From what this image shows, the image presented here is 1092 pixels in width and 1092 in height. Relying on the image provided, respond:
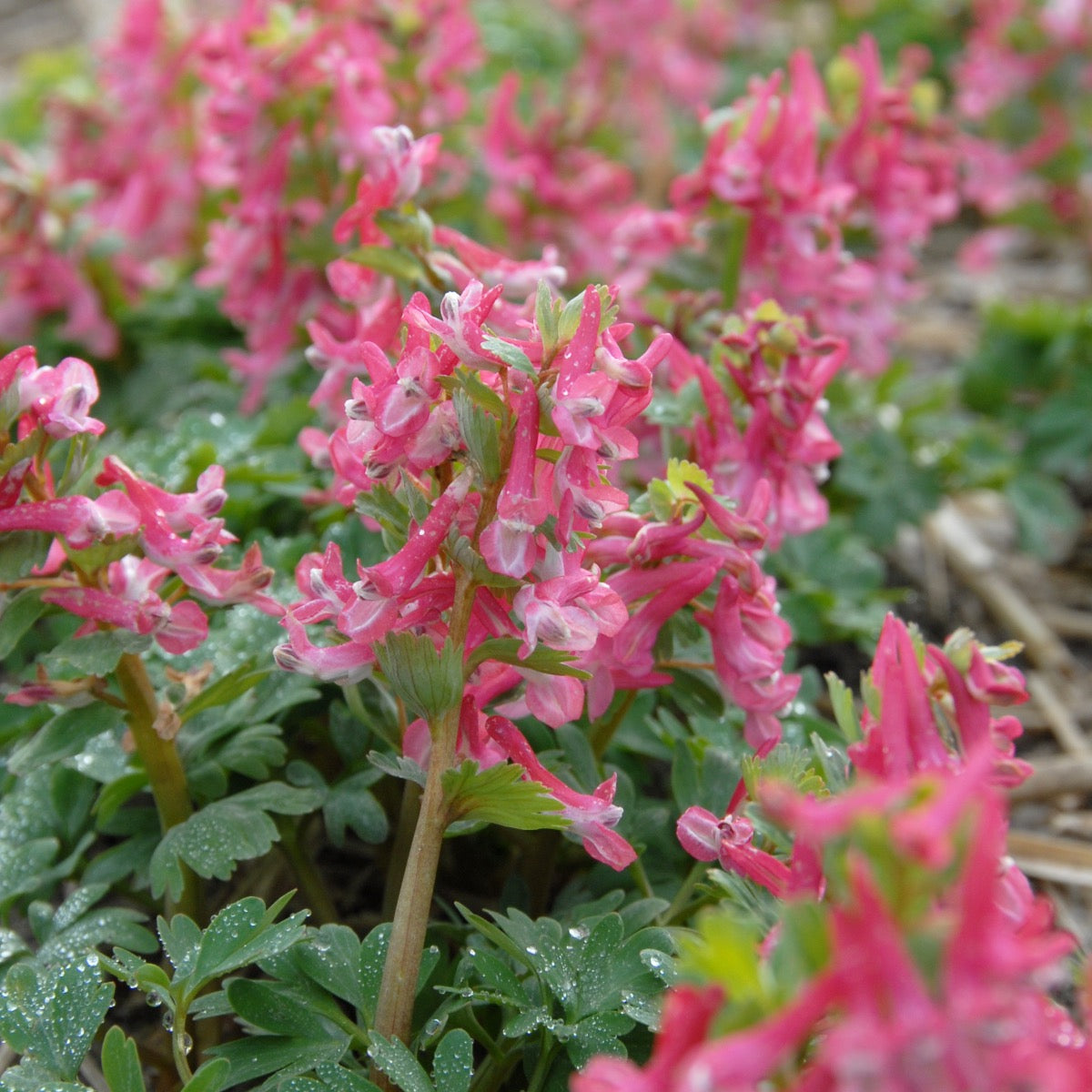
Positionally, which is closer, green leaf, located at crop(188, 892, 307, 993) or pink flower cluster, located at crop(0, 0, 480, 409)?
green leaf, located at crop(188, 892, 307, 993)

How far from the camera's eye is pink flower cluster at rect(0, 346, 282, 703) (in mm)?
1150

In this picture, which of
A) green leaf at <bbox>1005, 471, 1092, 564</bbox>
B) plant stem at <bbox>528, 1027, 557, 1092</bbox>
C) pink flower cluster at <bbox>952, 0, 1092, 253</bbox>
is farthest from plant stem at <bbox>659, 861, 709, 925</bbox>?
pink flower cluster at <bbox>952, 0, 1092, 253</bbox>

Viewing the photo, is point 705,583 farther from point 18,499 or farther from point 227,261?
point 227,261

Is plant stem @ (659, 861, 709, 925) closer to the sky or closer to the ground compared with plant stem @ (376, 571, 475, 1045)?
closer to the ground

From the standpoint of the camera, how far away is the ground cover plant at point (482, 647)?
82cm

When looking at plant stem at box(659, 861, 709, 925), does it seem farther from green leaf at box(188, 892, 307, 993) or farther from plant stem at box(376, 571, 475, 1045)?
green leaf at box(188, 892, 307, 993)

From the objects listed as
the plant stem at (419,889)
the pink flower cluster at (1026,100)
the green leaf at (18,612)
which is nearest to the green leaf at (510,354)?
the plant stem at (419,889)

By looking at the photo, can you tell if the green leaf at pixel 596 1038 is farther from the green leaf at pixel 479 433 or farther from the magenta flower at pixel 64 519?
the magenta flower at pixel 64 519

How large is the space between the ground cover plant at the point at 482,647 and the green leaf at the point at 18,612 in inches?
0.7

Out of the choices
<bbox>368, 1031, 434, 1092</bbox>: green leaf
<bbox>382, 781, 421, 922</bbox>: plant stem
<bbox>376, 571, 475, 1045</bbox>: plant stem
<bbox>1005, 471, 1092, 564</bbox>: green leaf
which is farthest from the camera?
<bbox>1005, 471, 1092, 564</bbox>: green leaf

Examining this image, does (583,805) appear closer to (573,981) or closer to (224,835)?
(573,981)

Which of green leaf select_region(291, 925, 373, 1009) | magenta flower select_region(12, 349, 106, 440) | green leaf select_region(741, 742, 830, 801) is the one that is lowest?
green leaf select_region(291, 925, 373, 1009)

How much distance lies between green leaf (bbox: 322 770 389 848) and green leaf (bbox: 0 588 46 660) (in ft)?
1.33

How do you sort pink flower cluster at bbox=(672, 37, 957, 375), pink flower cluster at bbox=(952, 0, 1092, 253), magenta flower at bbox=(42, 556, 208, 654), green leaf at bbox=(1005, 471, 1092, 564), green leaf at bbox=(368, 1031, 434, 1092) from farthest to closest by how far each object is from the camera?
pink flower cluster at bbox=(952, 0, 1092, 253) → green leaf at bbox=(1005, 471, 1092, 564) → pink flower cluster at bbox=(672, 37, 957, 375) → magenta flower at bbox=(42, 556, 208, 654) → green leaf at bbox=(368, 1031, 434, 1092)
